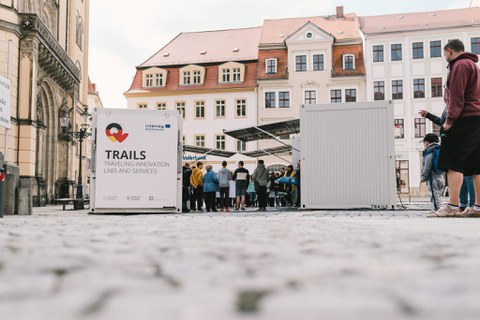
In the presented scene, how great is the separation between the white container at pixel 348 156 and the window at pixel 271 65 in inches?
1214

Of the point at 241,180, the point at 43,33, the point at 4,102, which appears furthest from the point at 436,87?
the point at 4,102

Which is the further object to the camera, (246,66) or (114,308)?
(246,66)

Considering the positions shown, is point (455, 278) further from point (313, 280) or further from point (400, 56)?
point (400, 56)

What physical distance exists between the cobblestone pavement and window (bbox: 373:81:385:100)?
135ft

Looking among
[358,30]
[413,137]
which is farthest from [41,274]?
[358,30]

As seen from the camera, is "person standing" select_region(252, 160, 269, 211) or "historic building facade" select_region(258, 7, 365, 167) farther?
"historic building facade" select_region(258, 7, 365, 167)

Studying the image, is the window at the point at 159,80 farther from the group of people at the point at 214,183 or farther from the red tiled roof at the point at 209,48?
the group of people at the point at 214,183

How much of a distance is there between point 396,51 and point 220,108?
14.7m

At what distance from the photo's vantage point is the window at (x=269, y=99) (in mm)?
44375

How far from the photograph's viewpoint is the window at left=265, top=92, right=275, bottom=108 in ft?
146

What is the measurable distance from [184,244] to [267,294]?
1722 mm

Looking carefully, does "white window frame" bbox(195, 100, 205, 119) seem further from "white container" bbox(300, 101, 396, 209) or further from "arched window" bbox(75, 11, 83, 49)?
"white container" bbox(300, 101, 396, 209)

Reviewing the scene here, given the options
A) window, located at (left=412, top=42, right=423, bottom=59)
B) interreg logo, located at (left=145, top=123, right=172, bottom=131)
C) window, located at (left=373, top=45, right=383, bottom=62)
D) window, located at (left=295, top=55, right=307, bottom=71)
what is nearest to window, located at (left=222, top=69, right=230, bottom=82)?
window, located at (left=295, top=55, right=307, bottom=71)

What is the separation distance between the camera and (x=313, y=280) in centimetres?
196
